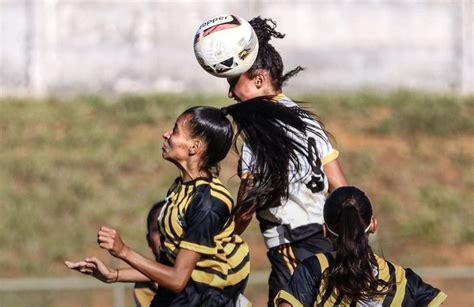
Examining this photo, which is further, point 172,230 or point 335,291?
point 172,230

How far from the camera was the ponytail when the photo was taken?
584cm

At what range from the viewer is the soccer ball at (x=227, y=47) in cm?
607

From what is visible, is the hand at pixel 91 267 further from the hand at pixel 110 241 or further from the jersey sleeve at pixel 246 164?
the jersey sleeve at pixel 246 164

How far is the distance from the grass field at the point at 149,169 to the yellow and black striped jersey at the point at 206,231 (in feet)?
29.4

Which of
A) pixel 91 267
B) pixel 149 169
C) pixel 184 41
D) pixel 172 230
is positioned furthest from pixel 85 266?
pixel 184 41

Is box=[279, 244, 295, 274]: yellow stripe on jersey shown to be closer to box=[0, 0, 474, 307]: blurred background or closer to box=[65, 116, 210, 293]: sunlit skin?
box=[65, 116, 210, 293]: sunlit skin

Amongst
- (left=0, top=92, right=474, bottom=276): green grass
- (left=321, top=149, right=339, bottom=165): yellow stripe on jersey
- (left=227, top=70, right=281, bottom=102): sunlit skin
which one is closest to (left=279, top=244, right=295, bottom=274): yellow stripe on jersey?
(left=321, top=149, right=339, bottom=165): yellow stripe on jersey

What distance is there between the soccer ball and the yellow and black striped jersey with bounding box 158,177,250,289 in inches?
30.3

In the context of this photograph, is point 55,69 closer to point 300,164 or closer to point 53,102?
point 53,102

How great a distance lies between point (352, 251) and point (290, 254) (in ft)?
4.23

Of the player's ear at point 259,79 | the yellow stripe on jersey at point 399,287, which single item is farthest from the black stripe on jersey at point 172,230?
the yellow stripe on jersey at point 399,287

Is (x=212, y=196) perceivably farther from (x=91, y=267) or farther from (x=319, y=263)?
(x=319, y=263)

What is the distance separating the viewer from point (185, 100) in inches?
739

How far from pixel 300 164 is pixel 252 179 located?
0.27 metres
